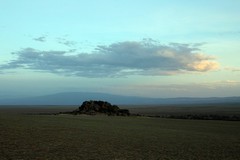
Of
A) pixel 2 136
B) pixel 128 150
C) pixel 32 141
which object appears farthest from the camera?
pixel 2 136

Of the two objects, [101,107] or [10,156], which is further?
[101,107]

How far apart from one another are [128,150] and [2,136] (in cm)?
920

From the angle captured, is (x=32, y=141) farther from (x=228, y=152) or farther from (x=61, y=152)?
(x=228, y=152)

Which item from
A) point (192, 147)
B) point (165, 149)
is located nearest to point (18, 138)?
point (165, 149)

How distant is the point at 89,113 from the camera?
68688 mm

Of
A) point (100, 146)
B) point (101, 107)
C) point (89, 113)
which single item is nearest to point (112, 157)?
point (100, 146)

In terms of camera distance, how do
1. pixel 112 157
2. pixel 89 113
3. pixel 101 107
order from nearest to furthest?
pixel 112 157, pixel 89 113, pixel 101 107

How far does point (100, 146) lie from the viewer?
74.0 feet

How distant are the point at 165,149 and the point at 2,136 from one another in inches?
434

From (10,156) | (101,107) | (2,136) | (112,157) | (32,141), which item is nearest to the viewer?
(10,156)

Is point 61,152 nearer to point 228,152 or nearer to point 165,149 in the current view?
point 165,149

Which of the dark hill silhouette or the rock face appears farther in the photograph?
the rock face

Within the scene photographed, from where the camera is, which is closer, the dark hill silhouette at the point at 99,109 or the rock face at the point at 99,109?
the dark hill silhouette at the point at 99,109

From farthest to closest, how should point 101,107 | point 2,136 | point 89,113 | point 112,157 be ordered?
point 101,107
point 89,113
point 2,136
point 112,157
